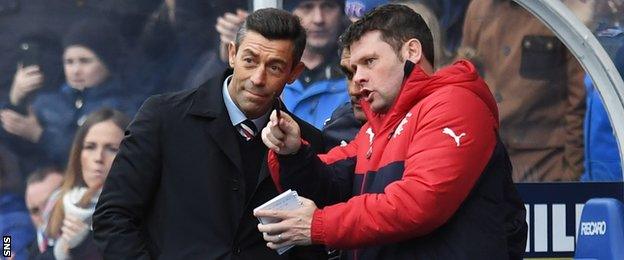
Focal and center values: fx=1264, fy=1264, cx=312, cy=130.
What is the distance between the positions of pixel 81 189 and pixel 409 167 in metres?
2.84

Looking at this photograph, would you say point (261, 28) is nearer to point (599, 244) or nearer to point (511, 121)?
point (599, 244)

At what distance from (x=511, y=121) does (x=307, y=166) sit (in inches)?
106

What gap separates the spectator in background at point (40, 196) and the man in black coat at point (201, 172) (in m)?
1.94

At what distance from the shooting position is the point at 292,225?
3135 millimetres

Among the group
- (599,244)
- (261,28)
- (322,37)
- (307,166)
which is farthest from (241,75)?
(322,37)

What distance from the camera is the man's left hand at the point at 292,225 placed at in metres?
3.13

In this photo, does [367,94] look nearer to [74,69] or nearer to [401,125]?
[401,125]

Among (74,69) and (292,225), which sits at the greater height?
(74,69)

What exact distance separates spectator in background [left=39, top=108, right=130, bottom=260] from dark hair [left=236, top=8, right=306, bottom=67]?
200cm

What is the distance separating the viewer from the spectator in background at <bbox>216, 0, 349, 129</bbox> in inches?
226

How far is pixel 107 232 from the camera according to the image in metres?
3.63

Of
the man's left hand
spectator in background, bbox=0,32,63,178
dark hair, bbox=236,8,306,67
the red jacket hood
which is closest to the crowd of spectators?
spectator in background, bbox=0,32,63,178

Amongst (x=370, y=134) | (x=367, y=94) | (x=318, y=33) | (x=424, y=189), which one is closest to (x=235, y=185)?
(x=370, y=134)

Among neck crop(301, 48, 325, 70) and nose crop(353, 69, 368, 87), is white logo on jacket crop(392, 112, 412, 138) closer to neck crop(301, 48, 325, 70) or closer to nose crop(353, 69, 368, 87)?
nose crop(353, 69, 368, 87)
